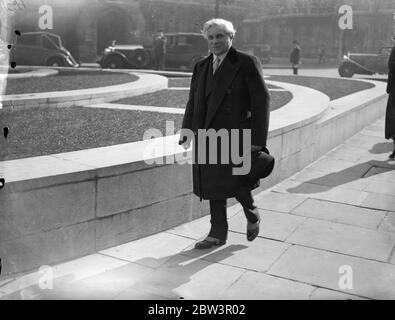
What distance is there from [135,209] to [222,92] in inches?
47.5

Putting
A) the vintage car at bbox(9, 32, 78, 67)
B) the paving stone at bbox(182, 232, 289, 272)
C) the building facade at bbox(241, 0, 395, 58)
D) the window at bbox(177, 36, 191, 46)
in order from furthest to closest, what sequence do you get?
the building facade at bbox(241, 0, 395, 58) → the window at bbox(177, 36, 191, 46) → the vintage car at bbox(9, 32, 78, 67) → the paving stone at bbox(182, 232, 289, 272)

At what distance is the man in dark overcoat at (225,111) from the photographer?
3592 mm

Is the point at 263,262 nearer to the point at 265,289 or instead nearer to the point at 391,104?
the point at 265,289

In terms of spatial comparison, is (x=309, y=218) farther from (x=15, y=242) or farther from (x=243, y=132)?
(x=15, y=242)

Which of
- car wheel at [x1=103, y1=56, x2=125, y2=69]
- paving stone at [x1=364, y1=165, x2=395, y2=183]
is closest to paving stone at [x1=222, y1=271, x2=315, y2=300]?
paving stone at [x1=364, y1=165, x2=395, y2=183]

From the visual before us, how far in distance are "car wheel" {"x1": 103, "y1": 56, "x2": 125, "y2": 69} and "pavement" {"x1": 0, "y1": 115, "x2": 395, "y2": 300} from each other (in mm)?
18812

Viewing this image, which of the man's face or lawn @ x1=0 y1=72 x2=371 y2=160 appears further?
lawn @ x1=0 y1=72 x2=371 y2=160

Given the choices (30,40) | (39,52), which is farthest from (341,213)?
(30,40)

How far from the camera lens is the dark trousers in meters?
3.95

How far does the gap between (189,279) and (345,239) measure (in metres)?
1.53

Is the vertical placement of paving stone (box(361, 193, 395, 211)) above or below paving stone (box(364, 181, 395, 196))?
below

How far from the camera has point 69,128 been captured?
20.7ft

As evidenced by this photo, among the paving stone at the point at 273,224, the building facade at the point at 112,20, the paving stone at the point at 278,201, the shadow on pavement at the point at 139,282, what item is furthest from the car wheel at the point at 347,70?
the shadow on pavement at the point at 139,282

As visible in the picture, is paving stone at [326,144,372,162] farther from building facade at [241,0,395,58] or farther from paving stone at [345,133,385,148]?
building facade at [241,0,395,58]
